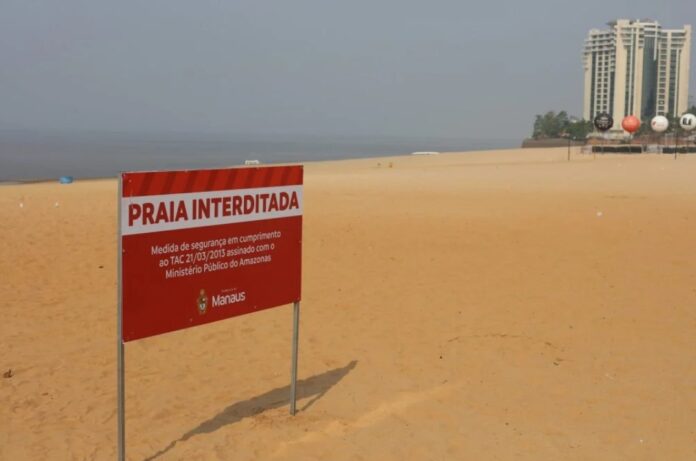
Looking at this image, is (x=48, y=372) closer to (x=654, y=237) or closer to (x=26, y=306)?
(x=26, y=306)

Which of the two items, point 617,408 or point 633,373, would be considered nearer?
point 617,408

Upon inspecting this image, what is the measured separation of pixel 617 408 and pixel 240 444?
253 centimetres

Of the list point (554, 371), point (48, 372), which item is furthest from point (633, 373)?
point (48, 372)

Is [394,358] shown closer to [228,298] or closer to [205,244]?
[228,298]

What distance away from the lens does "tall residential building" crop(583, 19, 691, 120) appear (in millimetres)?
142500

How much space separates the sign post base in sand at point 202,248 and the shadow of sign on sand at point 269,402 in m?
0.28

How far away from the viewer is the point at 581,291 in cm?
898

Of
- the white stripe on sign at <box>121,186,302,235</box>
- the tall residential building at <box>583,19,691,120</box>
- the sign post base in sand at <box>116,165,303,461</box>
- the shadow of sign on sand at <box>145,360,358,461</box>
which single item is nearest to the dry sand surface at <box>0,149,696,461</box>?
the shadow of sign on sand at <box>145,360,358,461</box>

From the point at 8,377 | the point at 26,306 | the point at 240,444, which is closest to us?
the point at 240,444

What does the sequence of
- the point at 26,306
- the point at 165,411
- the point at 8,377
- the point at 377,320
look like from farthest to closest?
the point at 26,306, the point at 377,320, the point at 8,377, the point at 165,411

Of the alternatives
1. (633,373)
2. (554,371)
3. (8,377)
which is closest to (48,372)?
(8,377)

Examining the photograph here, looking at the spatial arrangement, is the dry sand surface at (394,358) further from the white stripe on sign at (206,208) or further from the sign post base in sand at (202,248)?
the white stripe on sign at (206,208)

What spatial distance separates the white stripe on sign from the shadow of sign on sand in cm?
134

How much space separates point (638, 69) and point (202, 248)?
150 meters
